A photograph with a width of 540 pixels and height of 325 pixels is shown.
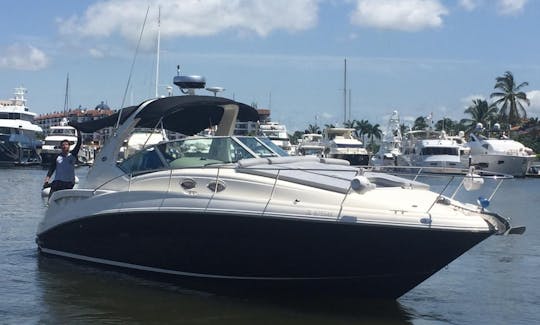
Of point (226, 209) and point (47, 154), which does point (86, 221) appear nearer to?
point (226, 209)

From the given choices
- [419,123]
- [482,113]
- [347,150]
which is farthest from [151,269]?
[419,123]

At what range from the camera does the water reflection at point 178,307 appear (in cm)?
863

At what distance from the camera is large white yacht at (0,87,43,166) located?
6250 cm

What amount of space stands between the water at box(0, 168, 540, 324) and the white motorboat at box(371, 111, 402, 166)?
198ft

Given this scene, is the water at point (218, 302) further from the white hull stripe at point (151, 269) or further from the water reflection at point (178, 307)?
the white hull stripe at point (151, 269)

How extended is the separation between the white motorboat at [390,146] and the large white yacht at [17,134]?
3269cm

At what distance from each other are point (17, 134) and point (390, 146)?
123ft

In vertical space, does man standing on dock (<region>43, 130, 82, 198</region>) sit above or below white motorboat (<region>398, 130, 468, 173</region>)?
above

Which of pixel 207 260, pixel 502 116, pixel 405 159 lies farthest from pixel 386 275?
pixel 502 116

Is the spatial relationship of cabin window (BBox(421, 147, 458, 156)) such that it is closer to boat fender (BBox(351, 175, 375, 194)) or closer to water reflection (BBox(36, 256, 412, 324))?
water reflection (BBox(36, 256, 412, 324))

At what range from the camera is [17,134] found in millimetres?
64125

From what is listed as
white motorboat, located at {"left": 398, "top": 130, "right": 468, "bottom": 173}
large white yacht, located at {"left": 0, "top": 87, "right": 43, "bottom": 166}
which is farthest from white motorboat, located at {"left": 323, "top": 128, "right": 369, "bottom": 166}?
large white yacht, located at {"left": 0, "top": 87, "right": 43, "bottom": 166}

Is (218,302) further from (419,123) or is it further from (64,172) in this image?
(419,123)

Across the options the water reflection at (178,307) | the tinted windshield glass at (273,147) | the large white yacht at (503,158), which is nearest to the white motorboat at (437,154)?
the large white yacht at (503,158)
